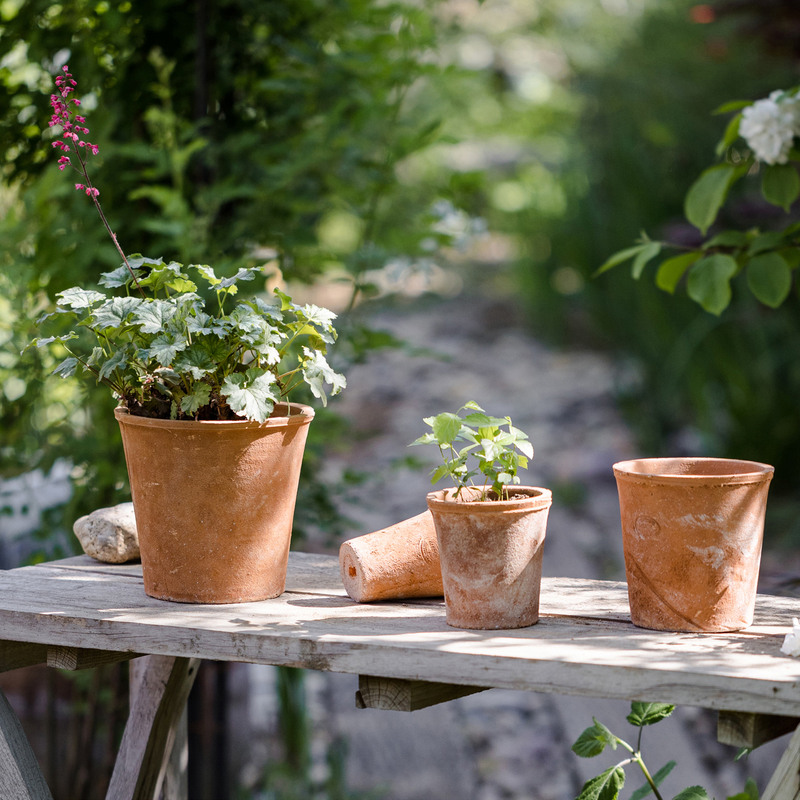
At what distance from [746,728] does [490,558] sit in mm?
270

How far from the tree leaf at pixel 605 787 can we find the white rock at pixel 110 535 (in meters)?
0.64

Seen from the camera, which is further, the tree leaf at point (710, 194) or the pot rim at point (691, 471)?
the tree leaf at point (710, 194)

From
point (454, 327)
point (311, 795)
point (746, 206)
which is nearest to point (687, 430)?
point (746, 206)

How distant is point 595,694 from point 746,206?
230cm

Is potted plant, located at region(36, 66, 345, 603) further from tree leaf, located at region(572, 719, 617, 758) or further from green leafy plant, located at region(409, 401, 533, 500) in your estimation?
tree leaf, located at region(572, 719, 617, 758)

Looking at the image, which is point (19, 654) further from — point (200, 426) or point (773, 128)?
point (773, 128)

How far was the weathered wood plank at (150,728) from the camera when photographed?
1.23 meters

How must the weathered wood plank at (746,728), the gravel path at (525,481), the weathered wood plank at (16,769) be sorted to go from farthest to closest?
the gravel path at (525,481) → the weathered wood plank at (16,769) → the weathered wood plank at (746,728)

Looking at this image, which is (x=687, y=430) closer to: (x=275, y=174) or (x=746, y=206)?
(x=746, y=206)

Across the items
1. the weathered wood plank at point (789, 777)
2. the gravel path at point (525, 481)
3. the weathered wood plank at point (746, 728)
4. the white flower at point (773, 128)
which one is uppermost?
the white flower at point (773, 128)

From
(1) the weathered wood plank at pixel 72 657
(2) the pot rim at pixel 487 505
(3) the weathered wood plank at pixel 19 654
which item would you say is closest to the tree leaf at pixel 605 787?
(2) the pot rim at pixel 487 505

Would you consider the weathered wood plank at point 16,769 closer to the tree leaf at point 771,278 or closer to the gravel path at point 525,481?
the gravel path at point 525,481

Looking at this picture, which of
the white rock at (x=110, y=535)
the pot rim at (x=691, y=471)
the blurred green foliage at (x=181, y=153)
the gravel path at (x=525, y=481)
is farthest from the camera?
the gravel path at (x=525, y=481)

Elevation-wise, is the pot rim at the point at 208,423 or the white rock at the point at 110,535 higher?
the pot rim at the point at 208,423
